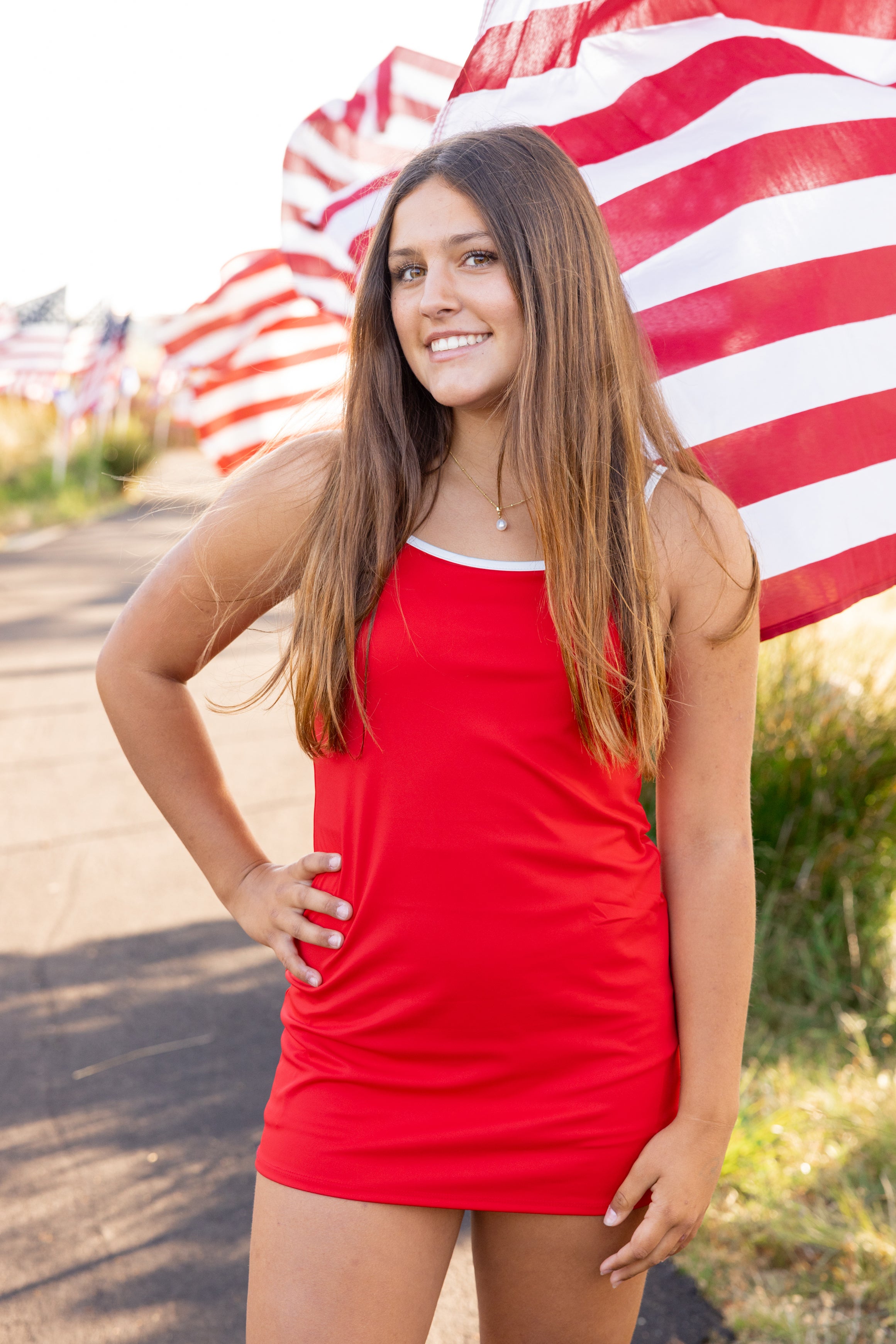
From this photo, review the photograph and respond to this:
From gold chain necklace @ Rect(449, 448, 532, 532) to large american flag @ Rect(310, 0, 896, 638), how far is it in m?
1.03

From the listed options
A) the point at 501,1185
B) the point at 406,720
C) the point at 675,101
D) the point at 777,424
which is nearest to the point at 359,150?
the point at 675,101

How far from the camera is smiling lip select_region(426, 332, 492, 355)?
1816mm

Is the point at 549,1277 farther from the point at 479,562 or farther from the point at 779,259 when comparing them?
the point at 779,259

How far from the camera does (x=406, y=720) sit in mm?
1734

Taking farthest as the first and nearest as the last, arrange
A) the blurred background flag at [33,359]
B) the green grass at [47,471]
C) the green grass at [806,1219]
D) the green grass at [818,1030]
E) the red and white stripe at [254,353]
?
the blurred background flag at [33,359] → the green grass at [47,471] → the red and white stripe at [254,353] → the green grass at [818,1030] → the green grass at [806,1219]

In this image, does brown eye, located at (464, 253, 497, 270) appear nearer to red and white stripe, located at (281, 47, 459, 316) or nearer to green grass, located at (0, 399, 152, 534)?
red and white stripe, located at (281, 47, 459, 316)

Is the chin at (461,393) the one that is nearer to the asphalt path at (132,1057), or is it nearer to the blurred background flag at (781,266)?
the asphalt path at (132,1057)

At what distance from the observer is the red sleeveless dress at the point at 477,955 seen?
1.69 metres

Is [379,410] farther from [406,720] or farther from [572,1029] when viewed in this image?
[572,1029]

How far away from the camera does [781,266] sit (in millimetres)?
2801

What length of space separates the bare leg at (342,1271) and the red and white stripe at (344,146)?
4.12 m

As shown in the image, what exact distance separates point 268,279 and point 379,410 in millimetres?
6432

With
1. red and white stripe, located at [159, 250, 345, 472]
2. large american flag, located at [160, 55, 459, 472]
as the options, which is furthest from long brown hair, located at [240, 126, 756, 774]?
red and white stripe, located at [159, 250, 345, 472]

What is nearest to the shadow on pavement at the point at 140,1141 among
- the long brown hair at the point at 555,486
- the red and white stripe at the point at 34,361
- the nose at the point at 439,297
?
the long brown hair at the point at 555,486
